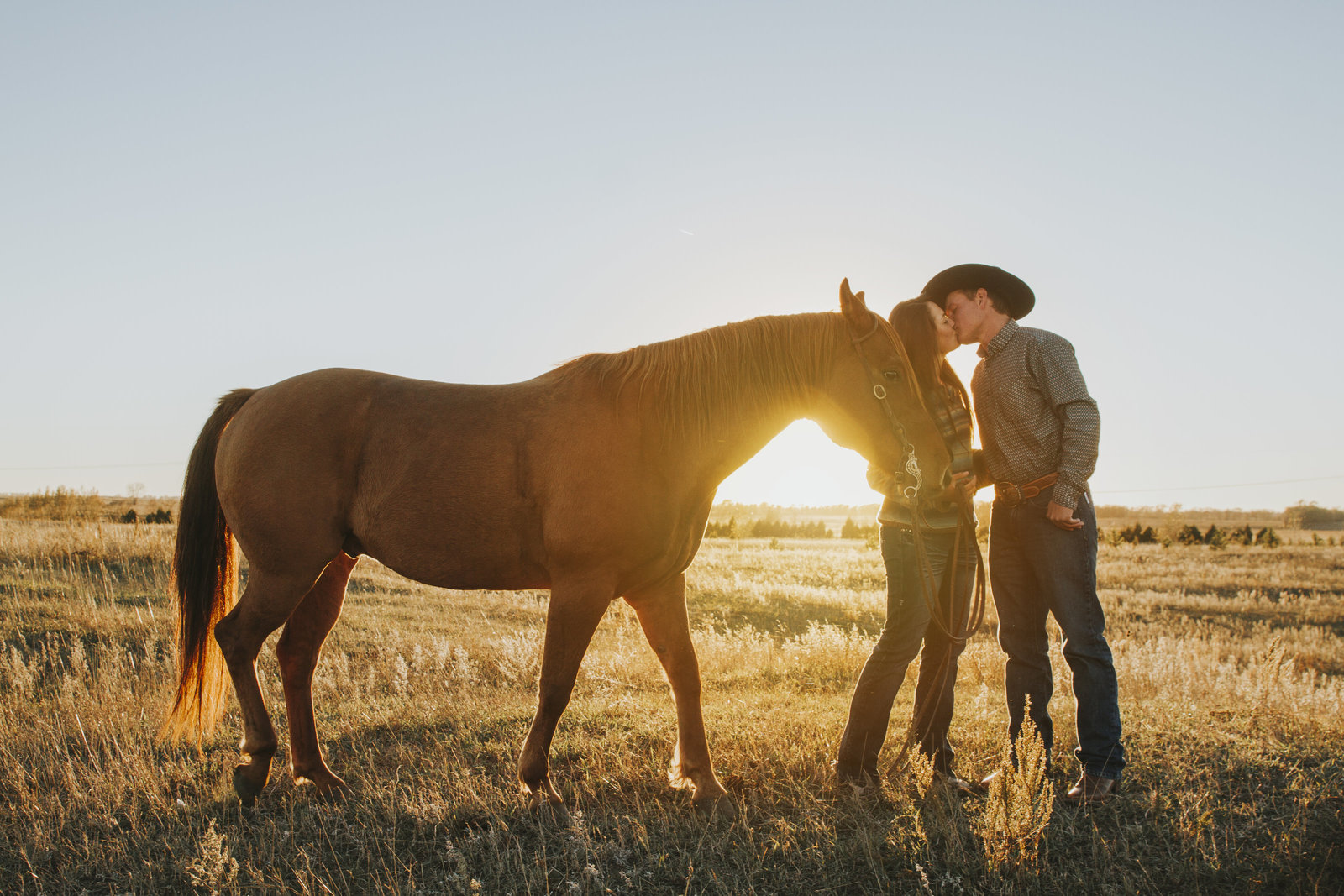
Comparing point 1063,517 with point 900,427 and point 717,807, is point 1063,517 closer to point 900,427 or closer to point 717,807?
point 900,427

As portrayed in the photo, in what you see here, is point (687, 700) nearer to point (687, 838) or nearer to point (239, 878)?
point (687, 838)

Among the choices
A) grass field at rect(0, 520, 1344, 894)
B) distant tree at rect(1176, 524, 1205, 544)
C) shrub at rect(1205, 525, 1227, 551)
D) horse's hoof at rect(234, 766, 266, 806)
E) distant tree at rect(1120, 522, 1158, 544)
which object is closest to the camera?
grass field at rect(0, 520, 1344, 894)

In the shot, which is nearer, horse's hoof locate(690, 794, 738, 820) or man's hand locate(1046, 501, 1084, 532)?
horse's hoof locate(690, 794, 738, 820)

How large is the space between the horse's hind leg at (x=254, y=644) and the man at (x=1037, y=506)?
360 cm

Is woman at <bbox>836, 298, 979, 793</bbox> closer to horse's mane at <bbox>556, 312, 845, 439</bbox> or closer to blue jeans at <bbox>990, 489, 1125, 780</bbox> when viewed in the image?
blue jeans at <bbox>990, 489, 1125, 780</bbox>

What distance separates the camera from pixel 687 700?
3.60 m

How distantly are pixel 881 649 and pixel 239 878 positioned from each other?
2.91m

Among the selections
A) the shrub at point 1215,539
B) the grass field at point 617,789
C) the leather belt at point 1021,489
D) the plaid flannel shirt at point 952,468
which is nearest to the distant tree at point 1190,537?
the shrub at point 1215,539

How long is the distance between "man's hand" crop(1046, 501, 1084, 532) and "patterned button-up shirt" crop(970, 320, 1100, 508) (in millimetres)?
28

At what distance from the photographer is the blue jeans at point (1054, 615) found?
335 centimetres

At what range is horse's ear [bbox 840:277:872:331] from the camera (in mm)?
3287

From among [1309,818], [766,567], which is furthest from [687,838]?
[766,567]

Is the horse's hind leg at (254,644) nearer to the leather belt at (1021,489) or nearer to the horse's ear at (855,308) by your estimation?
the horse's ear at (855,308)

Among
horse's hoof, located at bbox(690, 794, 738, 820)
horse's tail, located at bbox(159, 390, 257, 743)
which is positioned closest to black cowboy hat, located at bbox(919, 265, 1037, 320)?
horse's hoof, located at bbox(690, 794, 738, 820)
